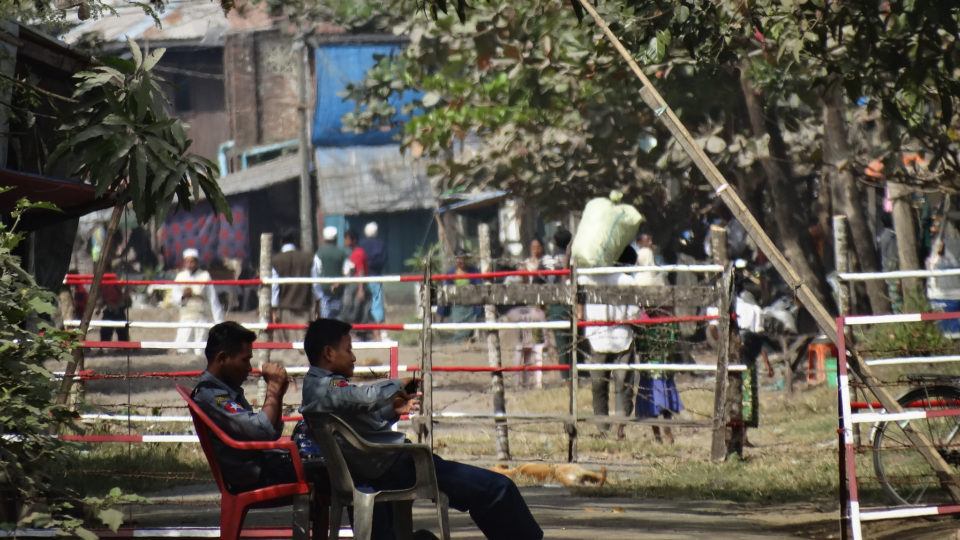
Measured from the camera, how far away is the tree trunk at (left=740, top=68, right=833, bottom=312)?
1589 centimetres

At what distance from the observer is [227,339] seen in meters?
6.08

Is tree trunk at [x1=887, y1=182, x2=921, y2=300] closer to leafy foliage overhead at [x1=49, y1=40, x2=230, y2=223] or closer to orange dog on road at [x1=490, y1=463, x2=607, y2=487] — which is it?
orange dog on road at [x1=490, y1=463, x2=607, y2=487]

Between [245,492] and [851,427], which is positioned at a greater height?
[851,427]

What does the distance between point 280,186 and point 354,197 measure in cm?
372

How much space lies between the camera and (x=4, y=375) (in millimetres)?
5125

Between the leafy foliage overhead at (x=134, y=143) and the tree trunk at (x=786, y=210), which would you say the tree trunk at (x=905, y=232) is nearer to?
the tree trunk at (x=786, y=210)

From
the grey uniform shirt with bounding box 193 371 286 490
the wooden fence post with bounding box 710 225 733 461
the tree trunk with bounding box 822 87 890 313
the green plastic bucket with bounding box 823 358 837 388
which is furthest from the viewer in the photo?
the tree trunk with bounding box 822 87 890 313

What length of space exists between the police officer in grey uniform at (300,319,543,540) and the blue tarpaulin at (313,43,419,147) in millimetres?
24806

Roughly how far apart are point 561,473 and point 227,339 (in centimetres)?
437

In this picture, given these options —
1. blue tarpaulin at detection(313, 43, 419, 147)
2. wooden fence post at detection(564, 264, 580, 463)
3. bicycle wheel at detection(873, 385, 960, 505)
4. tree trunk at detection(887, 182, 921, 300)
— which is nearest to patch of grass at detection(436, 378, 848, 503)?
wooden fence post at detection(564, 264, 580, 463)

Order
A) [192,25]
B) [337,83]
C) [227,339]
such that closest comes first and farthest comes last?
[227,339]
[337,83]
[192,25]

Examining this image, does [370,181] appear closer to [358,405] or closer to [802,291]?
[802,291]

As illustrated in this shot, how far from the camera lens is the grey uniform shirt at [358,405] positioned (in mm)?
5770

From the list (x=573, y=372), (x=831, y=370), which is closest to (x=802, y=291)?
(x=573, y=372)
